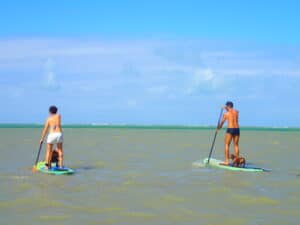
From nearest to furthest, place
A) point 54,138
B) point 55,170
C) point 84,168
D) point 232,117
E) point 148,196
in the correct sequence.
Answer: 1. point 148,196
2. point 55,170
3. point 54,138
4. point 84,168
5. point 232,117

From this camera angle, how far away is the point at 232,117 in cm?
1590

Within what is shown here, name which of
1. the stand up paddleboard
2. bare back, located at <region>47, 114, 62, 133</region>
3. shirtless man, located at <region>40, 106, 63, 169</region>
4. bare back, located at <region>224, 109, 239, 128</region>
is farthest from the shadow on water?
bare back, located at <region>224, 109, 239, 128</region>

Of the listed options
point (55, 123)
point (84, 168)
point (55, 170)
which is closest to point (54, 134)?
point (55, 123)

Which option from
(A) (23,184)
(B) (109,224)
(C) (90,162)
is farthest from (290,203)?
(C) (90,162)

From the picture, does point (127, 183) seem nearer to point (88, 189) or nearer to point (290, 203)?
point (88, 189)

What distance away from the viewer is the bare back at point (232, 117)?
1589 centimetres

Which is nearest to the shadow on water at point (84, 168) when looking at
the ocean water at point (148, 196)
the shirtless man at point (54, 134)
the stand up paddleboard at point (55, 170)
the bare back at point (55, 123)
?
the ocean water at point (148, 196)

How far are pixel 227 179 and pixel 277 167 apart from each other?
3950 mm

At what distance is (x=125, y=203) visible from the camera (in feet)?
30.6

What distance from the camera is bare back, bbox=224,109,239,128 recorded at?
15.9m

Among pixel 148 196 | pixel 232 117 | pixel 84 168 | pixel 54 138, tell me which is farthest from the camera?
pixel 232 117

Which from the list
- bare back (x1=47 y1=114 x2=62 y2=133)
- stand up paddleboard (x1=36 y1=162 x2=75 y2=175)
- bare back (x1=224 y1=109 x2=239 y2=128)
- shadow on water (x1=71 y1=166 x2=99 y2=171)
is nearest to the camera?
stand up paddleboard (x1=36 y1=162 x2=75 y2=175)

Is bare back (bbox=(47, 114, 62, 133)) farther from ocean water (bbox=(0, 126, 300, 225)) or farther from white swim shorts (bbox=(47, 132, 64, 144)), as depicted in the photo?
ocean water (bbox=(0, 126, 300, 225))

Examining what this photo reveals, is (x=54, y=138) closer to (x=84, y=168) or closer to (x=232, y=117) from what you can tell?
(x=84, y=168)
